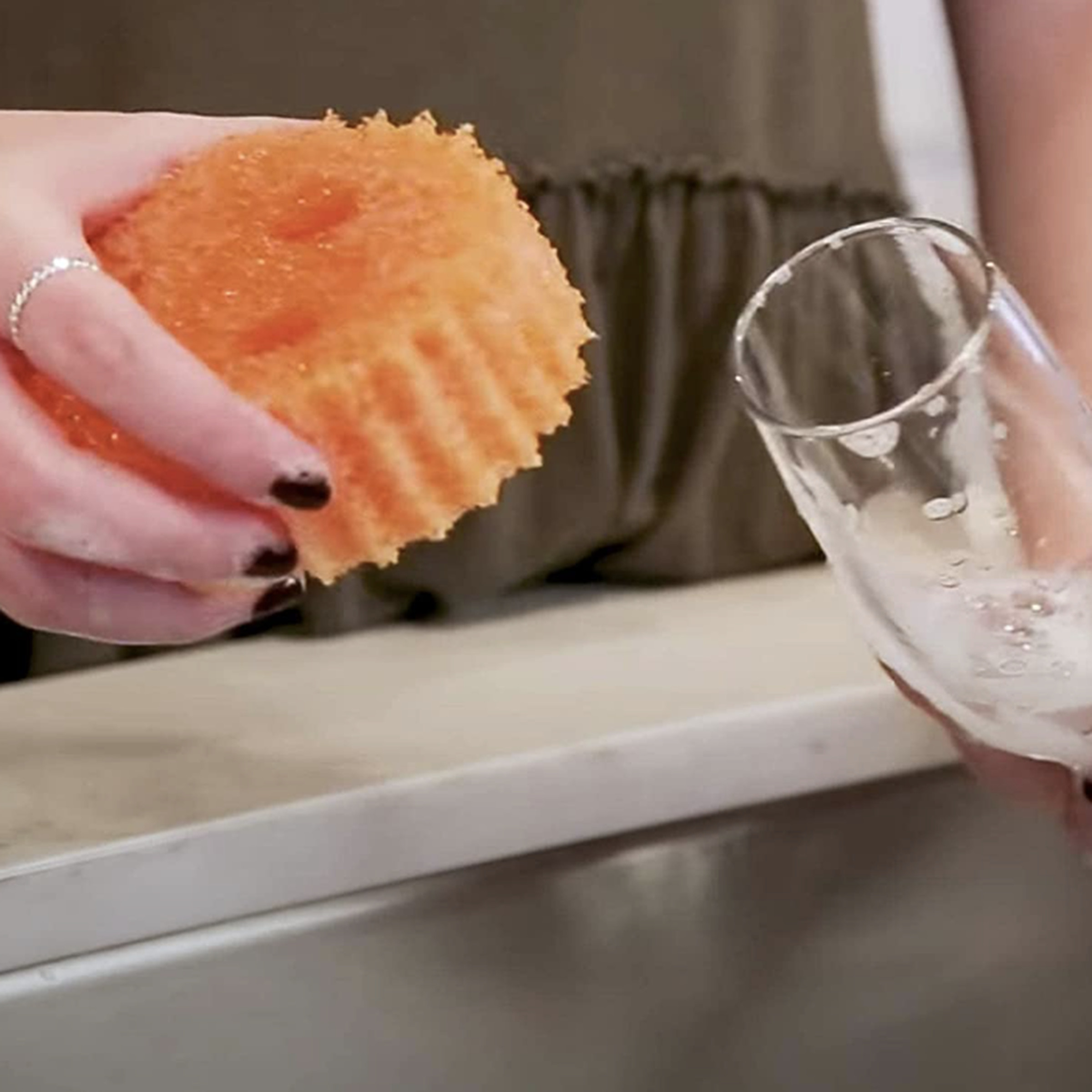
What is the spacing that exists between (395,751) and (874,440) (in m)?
0.18

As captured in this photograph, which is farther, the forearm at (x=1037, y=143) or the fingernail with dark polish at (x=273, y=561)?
the forearm at (x=1037, y=143)

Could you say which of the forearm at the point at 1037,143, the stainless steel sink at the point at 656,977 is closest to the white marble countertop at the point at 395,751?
the stainless steel sink at the point at 656,977

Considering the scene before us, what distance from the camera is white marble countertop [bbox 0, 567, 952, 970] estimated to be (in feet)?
1.47

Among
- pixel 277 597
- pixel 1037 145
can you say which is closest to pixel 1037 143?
pixel 1037 145

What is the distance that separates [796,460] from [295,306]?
99mm

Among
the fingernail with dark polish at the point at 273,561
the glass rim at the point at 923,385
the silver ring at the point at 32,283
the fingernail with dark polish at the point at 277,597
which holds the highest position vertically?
the silver ring at the point at 32,283

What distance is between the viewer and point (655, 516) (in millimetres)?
589

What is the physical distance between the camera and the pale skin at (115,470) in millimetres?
314

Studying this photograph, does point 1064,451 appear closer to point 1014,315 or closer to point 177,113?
point 1014,315

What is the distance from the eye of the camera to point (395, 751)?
48cm

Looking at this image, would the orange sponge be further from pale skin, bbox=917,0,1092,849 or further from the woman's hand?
pale skin, bbox=917,0,1092,849

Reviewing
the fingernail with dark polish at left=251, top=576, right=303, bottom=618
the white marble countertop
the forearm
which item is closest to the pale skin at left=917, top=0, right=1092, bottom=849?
the forearm

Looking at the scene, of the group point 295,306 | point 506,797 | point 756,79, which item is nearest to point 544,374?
point 295,306

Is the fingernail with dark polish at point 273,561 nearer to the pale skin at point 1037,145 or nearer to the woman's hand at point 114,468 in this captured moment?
the woman's hand at point 114,468
